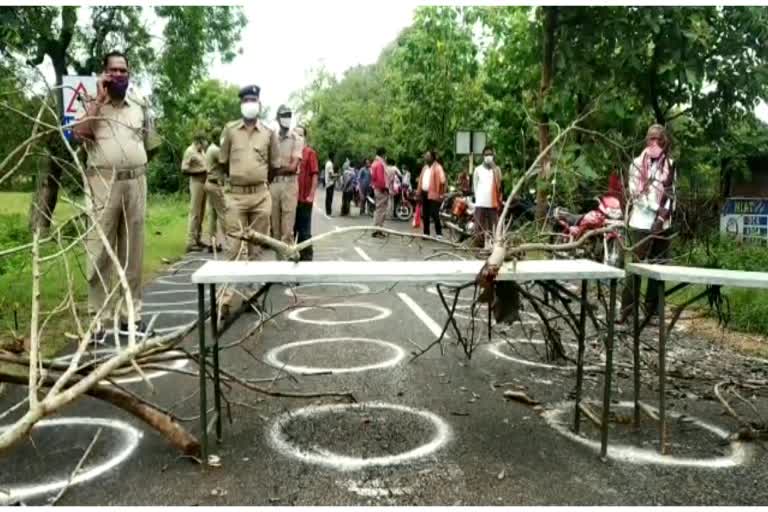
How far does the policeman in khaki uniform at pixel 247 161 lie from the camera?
22.5 feet

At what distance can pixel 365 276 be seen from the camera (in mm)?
3461

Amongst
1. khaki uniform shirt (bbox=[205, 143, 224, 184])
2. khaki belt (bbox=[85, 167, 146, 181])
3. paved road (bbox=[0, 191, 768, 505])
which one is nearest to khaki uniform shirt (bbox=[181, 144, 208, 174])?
khaki uniform shirt (bbox=[205, 143, 224, 184])

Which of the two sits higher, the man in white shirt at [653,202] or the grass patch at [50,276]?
the man in white shirt at [653,202]

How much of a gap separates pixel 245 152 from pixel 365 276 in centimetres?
381

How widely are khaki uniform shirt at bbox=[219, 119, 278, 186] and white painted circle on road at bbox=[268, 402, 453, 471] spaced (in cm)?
322

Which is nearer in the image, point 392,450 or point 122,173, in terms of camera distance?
point 392,450

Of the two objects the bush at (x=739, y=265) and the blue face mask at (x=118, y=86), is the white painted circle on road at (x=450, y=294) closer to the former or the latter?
the bush at (x=739, y=265)

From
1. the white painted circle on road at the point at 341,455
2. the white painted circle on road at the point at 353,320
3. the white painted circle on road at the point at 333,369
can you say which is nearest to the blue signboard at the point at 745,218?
the white painted circle on road at the point at 353,320

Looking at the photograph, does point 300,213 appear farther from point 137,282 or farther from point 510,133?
point 510,133

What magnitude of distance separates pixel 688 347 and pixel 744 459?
2.52 m

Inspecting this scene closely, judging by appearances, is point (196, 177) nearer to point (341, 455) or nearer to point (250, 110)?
point (250, 110)

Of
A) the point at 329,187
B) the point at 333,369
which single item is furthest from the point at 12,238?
the point at 329,187

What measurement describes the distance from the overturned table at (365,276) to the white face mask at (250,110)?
3.28m

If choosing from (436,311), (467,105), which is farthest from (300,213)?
(467,105)
